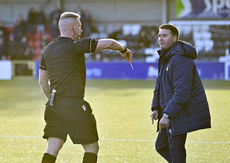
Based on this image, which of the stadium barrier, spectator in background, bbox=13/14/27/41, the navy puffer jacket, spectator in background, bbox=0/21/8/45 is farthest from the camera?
spectator in background, bbox=13/14/27/41

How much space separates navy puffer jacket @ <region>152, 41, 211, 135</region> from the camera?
5.18 m

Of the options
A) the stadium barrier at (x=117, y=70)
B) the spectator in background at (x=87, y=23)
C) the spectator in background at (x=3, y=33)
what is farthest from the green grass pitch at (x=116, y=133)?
the spectator in background at (x=3, y=33)

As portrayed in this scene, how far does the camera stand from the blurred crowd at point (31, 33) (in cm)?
2806

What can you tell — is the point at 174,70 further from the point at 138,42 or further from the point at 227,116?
the point at 138,42

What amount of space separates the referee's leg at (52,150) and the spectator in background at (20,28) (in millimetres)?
24331

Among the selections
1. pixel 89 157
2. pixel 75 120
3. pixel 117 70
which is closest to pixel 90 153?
pixel 89 157

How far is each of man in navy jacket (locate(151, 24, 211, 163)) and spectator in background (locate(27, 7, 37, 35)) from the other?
24.8 m

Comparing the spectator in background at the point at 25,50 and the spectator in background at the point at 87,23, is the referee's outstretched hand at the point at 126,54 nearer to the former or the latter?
the spectator in background at the point at 25,50

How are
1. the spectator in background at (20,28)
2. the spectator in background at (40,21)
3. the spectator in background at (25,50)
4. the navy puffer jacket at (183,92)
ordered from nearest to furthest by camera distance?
1. the navy puffer jacket at (183,92)
2. the spectator in background at (25,50)
3. the spectator in background at (20,28)
4. the spectator in background at (40,21)

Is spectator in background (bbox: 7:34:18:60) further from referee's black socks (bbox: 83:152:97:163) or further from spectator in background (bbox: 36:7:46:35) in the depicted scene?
referee's black socks (bbox: 83:152:97:163)

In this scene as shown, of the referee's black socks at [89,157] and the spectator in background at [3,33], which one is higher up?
the spectator in background at [3,33]

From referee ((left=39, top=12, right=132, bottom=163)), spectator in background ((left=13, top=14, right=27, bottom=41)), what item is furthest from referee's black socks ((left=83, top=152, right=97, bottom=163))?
spectator in background ((left=13, top=14, right=27, bottom=41))

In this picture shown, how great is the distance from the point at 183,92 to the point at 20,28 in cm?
2501

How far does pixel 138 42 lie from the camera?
28359 mm
